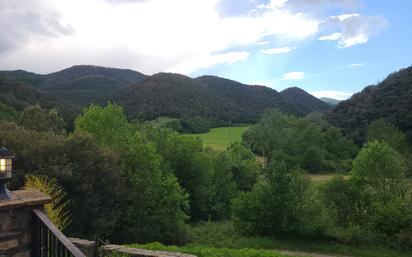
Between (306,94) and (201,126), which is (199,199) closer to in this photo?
(201,126)

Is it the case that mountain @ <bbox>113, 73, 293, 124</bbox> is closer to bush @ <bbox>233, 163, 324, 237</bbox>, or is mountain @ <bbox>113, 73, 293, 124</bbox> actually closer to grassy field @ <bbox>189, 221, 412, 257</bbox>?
bush @ <bbox>233, 163, 324, 237</bbox>

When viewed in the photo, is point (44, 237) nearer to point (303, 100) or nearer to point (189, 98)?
point (189, 98)

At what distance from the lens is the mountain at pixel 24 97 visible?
2163 inches

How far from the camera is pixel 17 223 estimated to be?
500cm

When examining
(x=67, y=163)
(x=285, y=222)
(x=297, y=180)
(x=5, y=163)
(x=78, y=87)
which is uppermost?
(x=78, y=87)

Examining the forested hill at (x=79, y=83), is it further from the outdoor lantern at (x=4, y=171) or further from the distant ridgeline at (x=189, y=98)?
the outdoor lantern at (x=4, y=171)

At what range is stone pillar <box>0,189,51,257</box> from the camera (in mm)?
4895

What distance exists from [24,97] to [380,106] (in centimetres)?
5664

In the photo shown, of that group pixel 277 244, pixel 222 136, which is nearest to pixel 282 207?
pixel 277 244

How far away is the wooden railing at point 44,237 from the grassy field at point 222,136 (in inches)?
2335

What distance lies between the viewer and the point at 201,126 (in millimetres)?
79500

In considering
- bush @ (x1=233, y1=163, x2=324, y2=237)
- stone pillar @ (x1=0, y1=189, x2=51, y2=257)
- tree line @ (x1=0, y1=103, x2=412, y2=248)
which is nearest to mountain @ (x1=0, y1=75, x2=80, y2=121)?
tree line @ (x1=0, y1=103, x2=412, y2=248)

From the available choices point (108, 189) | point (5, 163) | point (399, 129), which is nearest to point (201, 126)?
point (399, 129)

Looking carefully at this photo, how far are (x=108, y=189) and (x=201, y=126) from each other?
58.4m
